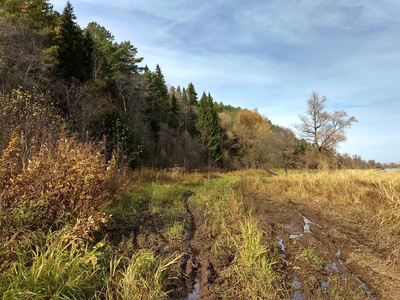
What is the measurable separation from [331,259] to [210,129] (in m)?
36.2

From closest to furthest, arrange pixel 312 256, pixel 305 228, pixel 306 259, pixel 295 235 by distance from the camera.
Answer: pixel 306 259, pixel 312 256, pixel 295 235, pixel 305 228

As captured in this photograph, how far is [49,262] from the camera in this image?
2.58m

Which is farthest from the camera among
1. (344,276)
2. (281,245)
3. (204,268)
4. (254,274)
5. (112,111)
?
(112,111)

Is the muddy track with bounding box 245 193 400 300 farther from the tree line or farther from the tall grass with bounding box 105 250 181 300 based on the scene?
the tree line

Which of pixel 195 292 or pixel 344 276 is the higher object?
pixel 344 276

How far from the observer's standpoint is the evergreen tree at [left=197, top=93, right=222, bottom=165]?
38781mm

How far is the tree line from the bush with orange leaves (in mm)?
1060

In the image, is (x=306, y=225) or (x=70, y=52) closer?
(x=306, y=225)

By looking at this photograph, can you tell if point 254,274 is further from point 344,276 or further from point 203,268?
point 344,276

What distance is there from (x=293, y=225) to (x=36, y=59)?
15.5 meters

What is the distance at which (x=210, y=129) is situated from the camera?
39812 millimetres

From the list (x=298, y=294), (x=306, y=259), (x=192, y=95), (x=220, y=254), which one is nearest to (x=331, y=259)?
(x=306, y=259)

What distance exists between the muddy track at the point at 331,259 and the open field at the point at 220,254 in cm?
1

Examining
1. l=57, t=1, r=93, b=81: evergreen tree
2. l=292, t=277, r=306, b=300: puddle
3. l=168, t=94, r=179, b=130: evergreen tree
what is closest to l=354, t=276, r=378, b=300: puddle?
l=292, t=277, r=306, b=300: puddle
